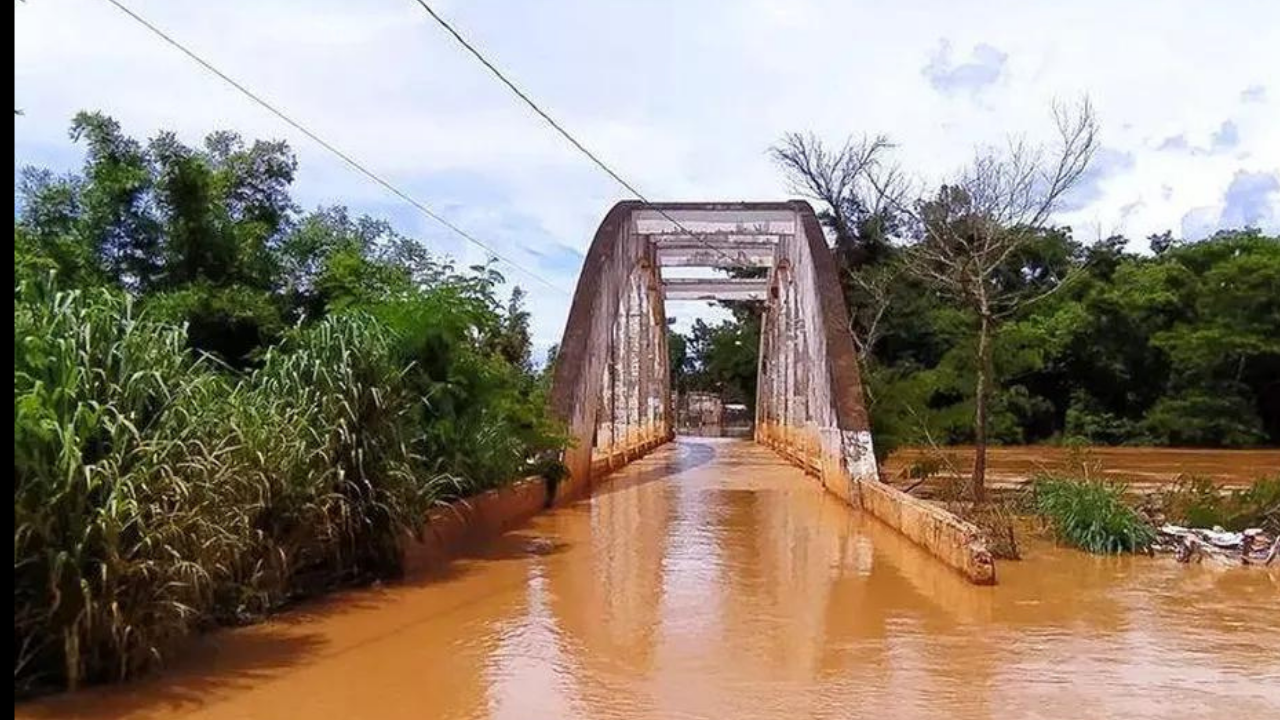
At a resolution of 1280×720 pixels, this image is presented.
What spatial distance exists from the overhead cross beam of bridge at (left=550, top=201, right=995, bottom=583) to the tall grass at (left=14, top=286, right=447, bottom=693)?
4353 millimetres

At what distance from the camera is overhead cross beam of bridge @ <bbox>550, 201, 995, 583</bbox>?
42.3 ft

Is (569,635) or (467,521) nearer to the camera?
(569,635)

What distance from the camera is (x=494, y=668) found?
5.15m

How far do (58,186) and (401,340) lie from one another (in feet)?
11.9

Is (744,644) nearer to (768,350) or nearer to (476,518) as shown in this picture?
(476,518)

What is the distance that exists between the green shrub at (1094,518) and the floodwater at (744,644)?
0.24m

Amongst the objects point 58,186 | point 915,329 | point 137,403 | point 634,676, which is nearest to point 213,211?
point 58,186

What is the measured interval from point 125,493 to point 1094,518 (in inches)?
282

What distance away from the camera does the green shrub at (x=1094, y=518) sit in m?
9.10

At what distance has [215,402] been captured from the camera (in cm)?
536

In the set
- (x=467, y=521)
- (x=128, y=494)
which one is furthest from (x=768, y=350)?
(x=128, y=494)

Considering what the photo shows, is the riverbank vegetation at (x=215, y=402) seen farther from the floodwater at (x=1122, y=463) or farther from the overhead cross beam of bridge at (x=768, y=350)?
the floodwater at (x=1122, y=463)

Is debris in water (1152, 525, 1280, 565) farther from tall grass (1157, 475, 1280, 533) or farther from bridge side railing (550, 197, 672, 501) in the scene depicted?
bridge side railing (550, 197, 672, 501)

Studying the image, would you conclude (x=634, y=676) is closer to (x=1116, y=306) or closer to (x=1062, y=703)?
(x=1062, y=703)
